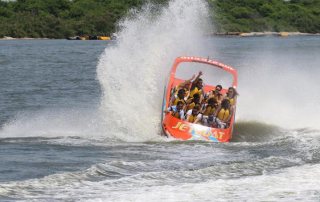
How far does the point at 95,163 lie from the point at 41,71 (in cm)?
2885

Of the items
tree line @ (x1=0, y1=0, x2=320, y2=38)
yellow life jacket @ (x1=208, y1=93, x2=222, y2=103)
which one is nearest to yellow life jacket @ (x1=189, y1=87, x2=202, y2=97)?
yellow life jacket @ (x1=208, y1=93, x2=222, y2=103)

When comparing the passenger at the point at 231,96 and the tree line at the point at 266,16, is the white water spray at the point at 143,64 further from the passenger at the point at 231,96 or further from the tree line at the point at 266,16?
the tree line at the point at 266,16

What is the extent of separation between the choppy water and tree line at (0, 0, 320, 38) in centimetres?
8205

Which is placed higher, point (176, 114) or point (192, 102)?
point (192, 102)

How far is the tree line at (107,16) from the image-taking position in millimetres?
122438

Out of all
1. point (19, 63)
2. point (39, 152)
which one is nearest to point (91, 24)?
point (19, 63)

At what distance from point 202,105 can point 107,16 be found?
105140 millimetres

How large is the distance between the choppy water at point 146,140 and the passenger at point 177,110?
57 centimetres

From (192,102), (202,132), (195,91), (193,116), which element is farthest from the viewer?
(195,91)

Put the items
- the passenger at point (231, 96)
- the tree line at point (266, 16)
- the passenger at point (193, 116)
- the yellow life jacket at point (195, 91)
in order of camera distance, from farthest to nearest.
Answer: the tree line at point (266, 16) < the yellow life jacket at point (195, 91) < the passenger at point (231, 96) < the passenger at point (193, 116)

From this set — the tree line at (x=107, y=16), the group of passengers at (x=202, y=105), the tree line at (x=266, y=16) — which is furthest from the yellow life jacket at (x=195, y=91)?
the tree line at (x=266, y=16)

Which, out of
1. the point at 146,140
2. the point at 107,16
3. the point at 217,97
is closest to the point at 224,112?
the point at 217,97

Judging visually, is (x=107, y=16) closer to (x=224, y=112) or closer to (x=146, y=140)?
(x=224, y=112)

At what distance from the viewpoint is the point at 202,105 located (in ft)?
61.7
